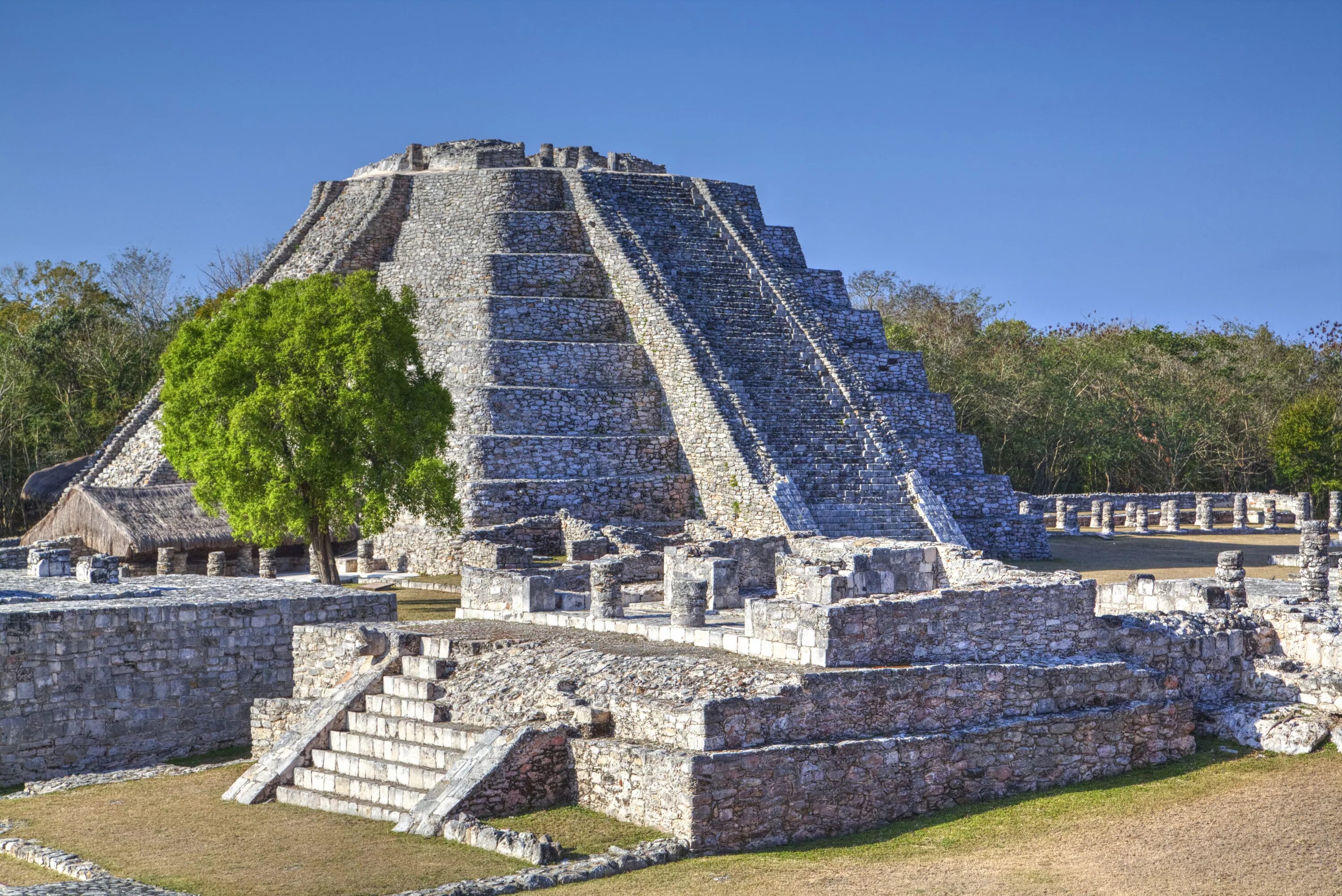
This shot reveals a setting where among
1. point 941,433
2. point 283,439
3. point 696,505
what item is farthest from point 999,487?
point 283,439

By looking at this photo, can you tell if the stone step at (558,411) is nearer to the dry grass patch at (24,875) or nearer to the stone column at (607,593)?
the stone column at (607,593)

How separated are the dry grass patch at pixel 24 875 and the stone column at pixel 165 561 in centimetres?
1781

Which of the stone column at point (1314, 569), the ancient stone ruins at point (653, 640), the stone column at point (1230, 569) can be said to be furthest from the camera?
the stone column at point (1314, 569)

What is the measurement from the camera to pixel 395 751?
15.8 meters

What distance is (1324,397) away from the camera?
5559cm

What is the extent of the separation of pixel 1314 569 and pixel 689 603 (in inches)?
441

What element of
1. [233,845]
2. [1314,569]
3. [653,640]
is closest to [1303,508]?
[1314,569]

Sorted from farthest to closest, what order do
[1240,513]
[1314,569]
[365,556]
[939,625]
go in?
[1240,513] < [365,556] < [1314,569] < [939,625]

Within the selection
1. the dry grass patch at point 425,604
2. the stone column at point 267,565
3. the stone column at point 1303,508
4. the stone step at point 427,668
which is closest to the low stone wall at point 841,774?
the stone step at point 427,668

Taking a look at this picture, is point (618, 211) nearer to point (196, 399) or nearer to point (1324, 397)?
point (196, 399)

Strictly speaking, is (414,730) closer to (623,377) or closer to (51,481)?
(623,377)

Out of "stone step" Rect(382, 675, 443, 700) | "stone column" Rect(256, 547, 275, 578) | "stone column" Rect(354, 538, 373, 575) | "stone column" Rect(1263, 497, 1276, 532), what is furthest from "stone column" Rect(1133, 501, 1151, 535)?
"stone step" Rect(382, 675, 443, 700)

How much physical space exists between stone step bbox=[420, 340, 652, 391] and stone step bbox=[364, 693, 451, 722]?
20603mm

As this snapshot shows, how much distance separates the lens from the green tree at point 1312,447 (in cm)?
5378
